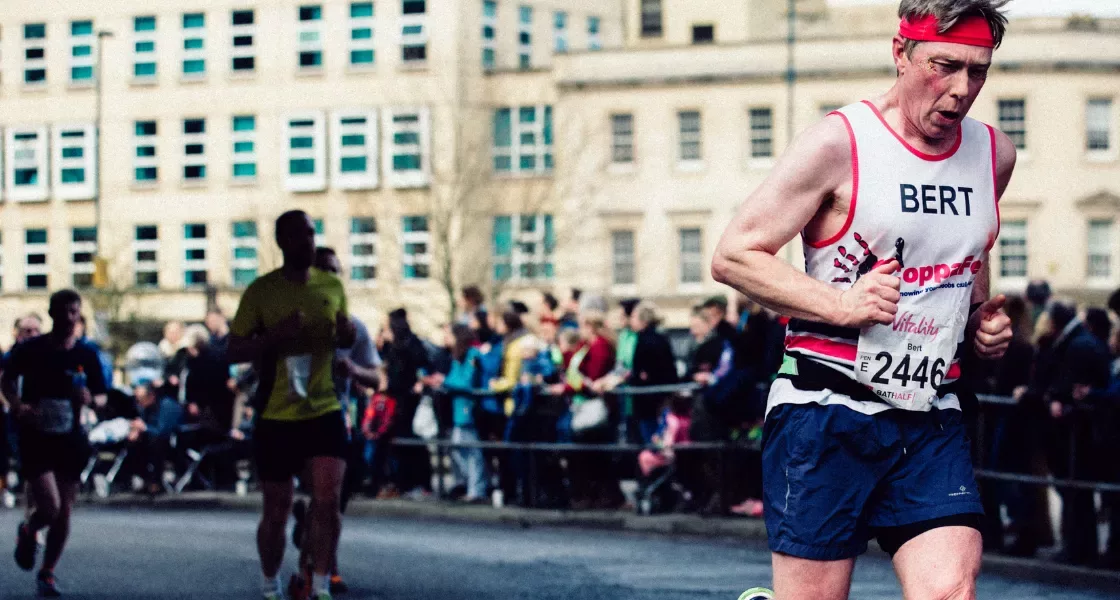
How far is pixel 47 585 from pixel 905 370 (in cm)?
723

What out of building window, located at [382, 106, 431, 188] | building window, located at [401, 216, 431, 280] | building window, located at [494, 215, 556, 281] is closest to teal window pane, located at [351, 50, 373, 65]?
building window, located at [382, 106, 431, 188]

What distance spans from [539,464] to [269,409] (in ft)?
24.0

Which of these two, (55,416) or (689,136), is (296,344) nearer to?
(55,416)

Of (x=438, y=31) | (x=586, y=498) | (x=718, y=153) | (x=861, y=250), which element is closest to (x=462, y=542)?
(x=586, y=498)

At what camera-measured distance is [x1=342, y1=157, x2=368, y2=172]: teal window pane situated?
194ft

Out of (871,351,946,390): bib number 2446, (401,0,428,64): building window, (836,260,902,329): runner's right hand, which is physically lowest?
(871,351,946,390): bib number 2446

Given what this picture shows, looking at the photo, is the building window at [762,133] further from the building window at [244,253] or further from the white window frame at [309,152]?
the building window at [244,253]

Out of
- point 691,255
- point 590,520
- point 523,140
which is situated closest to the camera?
point 590,520

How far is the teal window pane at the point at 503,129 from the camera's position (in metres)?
57.1

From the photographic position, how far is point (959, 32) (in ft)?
14.7

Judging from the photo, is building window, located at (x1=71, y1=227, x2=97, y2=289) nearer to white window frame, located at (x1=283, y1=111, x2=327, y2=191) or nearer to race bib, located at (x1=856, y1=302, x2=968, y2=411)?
white window frame, located at (x1=283, y1=111, x2=327, y2=191)

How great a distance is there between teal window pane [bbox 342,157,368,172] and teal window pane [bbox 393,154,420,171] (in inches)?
68.4

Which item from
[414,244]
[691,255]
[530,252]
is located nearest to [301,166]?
[414,244]

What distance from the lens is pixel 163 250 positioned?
2413 inches
